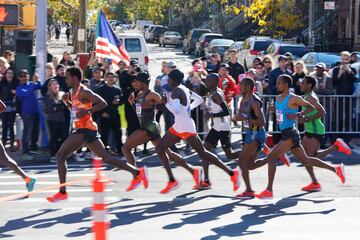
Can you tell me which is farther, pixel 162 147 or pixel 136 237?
pixel 162 147

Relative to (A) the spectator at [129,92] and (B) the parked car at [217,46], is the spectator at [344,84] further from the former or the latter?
(B) the parked car at [217,46]

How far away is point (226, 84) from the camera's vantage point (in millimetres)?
16453

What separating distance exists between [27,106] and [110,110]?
1623mm

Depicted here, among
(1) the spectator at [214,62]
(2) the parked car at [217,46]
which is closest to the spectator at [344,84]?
(1) the spectator at [214,62]

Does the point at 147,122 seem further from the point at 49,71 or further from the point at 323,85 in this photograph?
the point at 323,85

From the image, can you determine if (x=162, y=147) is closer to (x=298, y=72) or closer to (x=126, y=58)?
(x=298, y=72)

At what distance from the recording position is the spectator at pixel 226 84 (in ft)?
53.7

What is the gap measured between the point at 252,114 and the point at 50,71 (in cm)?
579

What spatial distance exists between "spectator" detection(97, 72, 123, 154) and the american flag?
2.17 m

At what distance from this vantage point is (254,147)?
11.8 meters

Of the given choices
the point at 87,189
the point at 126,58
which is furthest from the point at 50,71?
the point at 87,189

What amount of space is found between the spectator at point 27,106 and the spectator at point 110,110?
1283 millimetres

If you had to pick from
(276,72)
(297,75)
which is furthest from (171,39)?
(297,75)

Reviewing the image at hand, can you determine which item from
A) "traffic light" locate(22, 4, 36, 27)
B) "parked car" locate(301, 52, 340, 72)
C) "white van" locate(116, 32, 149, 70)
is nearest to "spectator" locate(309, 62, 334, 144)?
"parked car" locate(301, 52, 340, 72)
